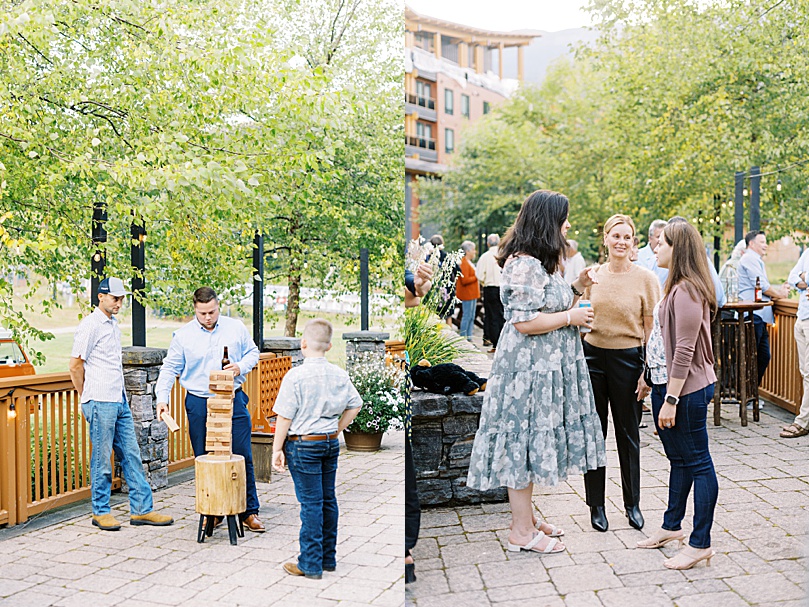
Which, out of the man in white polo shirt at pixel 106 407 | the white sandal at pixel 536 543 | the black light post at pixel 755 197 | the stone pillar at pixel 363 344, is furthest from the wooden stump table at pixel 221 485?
the black light post at pixel 755 197

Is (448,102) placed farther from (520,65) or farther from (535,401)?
(535,401)

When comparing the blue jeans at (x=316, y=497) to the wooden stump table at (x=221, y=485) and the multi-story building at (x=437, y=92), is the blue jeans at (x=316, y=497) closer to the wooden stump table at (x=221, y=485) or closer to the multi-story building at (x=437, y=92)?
the wooden stump table at (x=221, y=485)

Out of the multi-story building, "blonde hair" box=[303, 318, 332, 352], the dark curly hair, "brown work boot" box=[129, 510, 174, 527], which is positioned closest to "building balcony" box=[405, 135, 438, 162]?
the multi-story building

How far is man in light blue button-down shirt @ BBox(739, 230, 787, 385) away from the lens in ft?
8.61

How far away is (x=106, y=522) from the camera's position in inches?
130

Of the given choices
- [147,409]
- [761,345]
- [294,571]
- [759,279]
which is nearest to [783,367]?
[761,345]

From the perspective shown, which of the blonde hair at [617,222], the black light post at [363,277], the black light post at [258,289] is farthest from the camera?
the black light post at [258,289]

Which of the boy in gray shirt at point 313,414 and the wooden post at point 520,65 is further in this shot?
the boy in gray shirt at point 313,414

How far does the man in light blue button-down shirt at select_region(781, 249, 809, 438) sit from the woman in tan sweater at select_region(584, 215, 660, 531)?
1.84 ft

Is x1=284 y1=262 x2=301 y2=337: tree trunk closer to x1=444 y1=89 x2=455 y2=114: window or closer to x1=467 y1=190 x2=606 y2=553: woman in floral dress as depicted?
x1=467 y1=190 x2=606 y2=553: woman in floral dress

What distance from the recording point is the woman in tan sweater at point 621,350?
2412 millimetres

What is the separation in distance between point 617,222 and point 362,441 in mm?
1169

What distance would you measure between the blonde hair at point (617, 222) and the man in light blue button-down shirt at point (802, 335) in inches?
25.4

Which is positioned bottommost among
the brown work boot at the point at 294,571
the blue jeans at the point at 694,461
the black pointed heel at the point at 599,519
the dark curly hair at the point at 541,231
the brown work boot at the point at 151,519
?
the brown work boot at the point at 294,571
